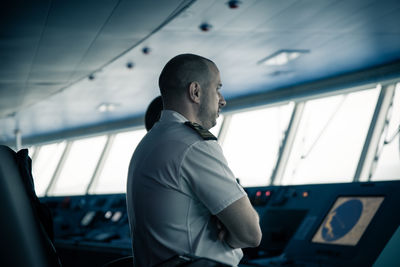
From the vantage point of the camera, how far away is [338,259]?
185 cm

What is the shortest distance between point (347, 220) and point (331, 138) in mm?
4456

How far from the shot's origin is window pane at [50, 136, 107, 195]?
10055 millimetres

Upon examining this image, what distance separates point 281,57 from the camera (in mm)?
4934

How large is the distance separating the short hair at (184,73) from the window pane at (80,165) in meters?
8.89

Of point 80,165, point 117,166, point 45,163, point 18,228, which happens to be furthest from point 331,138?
point 45,163

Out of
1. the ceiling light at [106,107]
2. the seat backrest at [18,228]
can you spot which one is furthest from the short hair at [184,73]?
the ceiling light at [106,107]

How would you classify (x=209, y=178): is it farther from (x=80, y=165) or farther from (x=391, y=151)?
(x=80, y=165)

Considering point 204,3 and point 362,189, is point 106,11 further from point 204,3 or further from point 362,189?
point 362,189

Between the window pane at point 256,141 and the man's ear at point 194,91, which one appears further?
the window pane at point 256,141

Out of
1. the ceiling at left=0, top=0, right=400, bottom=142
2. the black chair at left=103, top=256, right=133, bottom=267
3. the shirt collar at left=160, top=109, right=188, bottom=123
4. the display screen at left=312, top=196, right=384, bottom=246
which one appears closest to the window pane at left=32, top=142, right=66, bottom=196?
the ceiling at left=0, top=0, right=400, bottom=142

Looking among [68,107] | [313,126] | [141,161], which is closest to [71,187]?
[68,107]

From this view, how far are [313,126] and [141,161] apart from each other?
5585 mm

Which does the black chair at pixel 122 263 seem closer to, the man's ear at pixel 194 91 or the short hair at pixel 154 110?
the man's ear at pixel 194 91

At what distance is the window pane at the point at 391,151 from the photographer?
5.45 meters
